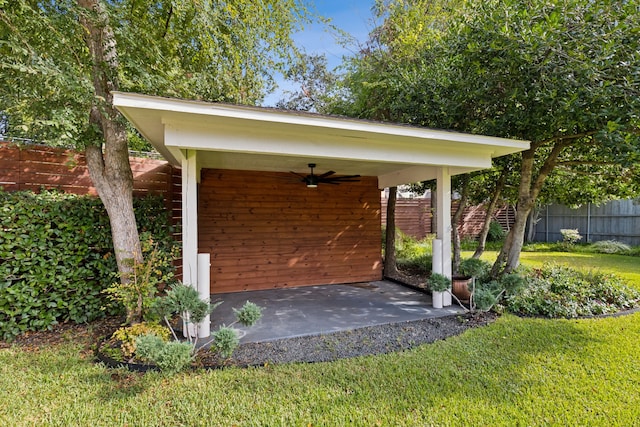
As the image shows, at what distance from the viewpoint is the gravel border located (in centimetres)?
341

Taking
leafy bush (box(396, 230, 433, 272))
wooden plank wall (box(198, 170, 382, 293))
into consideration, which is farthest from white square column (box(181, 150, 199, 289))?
leafy bush (box(396, 230, 433, 272))

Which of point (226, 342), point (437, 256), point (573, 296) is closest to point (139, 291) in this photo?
point (226, 342)

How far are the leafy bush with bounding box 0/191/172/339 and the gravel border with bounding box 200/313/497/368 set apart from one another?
193cm

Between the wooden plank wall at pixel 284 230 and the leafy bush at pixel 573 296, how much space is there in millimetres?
3256

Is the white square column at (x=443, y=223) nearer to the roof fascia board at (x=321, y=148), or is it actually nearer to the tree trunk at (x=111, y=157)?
the roof fascia board at (x=321, y=148)

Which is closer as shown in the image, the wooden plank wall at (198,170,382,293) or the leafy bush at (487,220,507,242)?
the wooden plank wall at (198,170,382,293)

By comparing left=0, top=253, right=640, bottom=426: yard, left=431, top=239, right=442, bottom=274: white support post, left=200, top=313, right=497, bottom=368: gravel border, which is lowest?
left=200, top=313, right=497, bottom=368: gravel border

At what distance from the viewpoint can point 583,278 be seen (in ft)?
19.0

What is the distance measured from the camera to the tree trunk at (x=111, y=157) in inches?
159

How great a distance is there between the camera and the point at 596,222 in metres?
13.1

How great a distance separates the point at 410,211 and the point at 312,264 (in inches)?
284

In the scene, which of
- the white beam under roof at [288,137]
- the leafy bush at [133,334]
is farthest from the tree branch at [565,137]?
the leafy bush at [133,334]

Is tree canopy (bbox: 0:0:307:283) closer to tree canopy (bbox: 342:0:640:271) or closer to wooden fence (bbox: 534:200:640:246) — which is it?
tree canopy (bbox: 342:0:640:271)

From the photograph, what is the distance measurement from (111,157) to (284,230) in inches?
142
